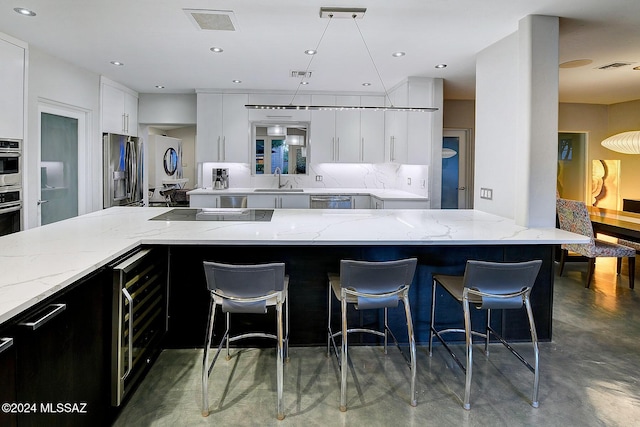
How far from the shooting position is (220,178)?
634 centimetres

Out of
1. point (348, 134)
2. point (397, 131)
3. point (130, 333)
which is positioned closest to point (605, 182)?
point (397, 131)

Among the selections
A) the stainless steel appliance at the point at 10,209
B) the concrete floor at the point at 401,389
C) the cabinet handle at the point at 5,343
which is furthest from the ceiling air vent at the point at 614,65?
the stainless steel appliance at the point at 10,209

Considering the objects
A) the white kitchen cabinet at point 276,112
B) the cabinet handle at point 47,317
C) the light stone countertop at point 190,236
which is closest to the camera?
the cabinet handle at point 47,317

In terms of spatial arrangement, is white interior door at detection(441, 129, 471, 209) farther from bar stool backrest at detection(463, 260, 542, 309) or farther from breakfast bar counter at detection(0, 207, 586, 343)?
bar stool backrest at detection(463, 260, 542, 309)

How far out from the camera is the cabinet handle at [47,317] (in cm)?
133

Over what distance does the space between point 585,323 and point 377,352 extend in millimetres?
1901

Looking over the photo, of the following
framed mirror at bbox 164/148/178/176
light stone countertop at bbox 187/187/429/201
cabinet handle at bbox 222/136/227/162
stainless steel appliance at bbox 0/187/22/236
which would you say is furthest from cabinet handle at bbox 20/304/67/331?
framed mirror at bbox 164/148/178/176

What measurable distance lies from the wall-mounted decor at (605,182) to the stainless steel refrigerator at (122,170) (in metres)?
7.32

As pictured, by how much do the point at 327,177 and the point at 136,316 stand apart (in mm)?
4739

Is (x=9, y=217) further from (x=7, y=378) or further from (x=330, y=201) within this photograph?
(x=330, y=201)

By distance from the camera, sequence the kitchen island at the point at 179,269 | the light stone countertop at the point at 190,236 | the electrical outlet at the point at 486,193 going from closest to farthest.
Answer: the kitchen island at the point at 179,269
the light stone countertop at the point at 190,236
the electrical outlet at the point at 486,193

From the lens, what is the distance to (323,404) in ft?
7.46

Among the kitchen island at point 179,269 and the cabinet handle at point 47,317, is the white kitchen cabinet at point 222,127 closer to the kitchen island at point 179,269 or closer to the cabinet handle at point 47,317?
the kitchen island at point 179,269

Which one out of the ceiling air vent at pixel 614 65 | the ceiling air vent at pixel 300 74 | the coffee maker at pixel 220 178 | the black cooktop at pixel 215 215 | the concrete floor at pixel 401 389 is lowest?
the concrete floor at pixel 401 389
